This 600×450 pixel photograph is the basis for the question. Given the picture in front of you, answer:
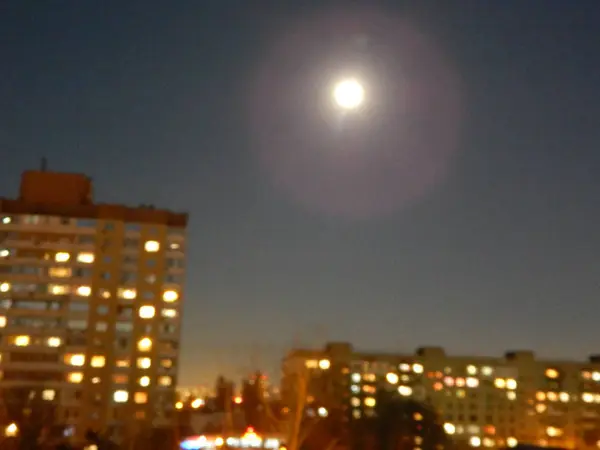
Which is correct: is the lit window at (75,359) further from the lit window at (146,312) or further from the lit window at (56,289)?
the lit window at (146,312)

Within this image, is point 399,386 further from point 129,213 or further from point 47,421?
point 47,421

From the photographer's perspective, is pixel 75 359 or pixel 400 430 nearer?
pixel 400 430

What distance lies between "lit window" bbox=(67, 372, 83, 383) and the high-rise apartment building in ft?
0.22

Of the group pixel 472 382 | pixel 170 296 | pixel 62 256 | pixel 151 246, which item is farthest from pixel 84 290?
pixel 472 382

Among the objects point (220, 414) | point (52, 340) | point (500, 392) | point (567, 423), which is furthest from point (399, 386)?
point (52, 340)

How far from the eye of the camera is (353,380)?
8394 centimetres

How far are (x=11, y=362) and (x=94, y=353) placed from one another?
545 centimetres

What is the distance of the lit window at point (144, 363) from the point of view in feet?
190

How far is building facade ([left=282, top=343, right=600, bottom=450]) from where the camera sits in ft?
274

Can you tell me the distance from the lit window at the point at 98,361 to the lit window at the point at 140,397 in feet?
10.4

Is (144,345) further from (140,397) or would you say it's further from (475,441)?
(475,441)

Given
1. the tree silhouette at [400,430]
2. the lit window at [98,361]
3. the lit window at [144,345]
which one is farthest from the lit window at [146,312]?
the tree silhouette at [400,430]

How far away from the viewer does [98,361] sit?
57.2 meters

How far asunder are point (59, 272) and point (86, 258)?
214 centimetres
